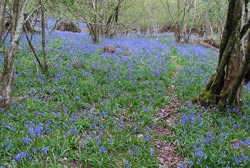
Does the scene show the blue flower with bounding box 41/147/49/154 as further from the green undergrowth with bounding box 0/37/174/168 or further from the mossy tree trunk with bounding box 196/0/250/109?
the mossy tree trunk with bounding box 196/0/250/109

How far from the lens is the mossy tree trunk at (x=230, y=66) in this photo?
754 cm

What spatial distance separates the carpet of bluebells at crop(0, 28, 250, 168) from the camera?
5270mm

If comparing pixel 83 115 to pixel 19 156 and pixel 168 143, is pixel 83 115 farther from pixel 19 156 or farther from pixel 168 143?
pixel 19 156

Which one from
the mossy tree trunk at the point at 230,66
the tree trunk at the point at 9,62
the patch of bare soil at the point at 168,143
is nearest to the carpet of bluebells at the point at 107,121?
the patch of bare soil at the point at 168,143

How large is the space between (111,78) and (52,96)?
8.82 ft

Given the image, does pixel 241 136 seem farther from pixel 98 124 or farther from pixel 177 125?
pixel 98 124

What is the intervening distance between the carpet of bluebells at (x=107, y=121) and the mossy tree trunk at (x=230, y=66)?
438mm

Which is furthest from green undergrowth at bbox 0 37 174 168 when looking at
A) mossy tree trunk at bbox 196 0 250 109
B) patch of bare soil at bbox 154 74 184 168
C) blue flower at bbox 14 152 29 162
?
mossy tree trunk at bbox 196 0 250 109

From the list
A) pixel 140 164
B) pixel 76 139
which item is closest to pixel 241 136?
pixel 140 164

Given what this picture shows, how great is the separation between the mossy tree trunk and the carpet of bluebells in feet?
1.44

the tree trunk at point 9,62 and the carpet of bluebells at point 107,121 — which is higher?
the tree trunk at point 9,62

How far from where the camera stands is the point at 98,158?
5195mm

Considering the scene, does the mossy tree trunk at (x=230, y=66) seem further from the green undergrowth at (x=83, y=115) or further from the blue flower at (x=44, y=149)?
the blue flower at (x=44, y=149)

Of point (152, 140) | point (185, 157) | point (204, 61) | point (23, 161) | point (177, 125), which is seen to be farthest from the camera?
point (204, 61)
